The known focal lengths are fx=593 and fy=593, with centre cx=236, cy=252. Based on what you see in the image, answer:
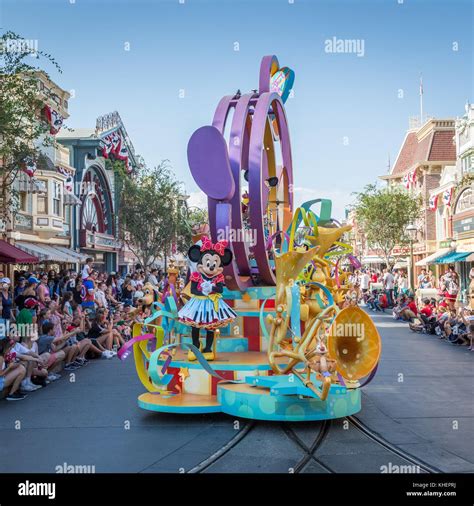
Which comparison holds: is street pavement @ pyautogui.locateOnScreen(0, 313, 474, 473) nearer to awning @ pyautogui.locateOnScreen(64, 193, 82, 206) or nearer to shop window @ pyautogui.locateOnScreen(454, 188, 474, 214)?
shop window @ pyautogui.locateOnScreen(454, 188, 474, 214)

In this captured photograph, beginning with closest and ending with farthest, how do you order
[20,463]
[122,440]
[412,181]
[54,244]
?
1. [20,463]
2. [122,440]
3. [54,244]
4. [412,181]

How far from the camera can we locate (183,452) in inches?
221

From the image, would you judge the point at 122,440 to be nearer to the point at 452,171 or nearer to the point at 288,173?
the point at 288,173

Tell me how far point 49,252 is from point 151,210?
21.0 ft

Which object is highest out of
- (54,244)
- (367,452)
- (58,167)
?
(58,167)

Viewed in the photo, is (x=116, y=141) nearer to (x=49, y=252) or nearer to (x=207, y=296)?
(x=49, y=252)

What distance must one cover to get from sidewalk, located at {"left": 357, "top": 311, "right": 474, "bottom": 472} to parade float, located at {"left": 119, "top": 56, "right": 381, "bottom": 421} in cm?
50

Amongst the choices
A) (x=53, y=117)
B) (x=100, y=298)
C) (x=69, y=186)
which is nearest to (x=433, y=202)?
(x=69, y=186)

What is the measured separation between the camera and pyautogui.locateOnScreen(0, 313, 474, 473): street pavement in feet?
17.3

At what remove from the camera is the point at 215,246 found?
794 cm
